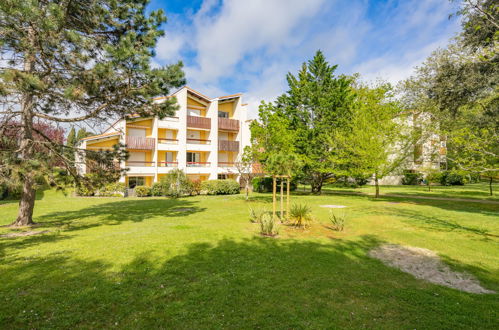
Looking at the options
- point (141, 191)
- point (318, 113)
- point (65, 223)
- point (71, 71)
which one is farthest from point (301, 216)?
point (141, 191)

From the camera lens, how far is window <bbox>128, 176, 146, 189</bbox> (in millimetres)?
29528

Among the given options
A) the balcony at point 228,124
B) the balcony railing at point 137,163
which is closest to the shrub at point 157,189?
the balcony railing at point 137,163

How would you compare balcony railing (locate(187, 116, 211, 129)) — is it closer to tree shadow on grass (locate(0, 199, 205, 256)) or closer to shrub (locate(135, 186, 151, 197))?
shrub (locate(135, 186, 151, 197))

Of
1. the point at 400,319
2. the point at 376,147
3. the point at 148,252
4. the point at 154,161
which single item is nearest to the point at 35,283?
the point at 148,252

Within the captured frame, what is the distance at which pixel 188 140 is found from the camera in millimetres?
33000

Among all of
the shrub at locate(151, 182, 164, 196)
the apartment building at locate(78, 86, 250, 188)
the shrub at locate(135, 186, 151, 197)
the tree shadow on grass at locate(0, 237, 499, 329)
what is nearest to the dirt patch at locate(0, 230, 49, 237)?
the tree shadow on grass at locate(0, 237, 499, 329)

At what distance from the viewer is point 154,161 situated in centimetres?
3000

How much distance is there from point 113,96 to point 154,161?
2079 cm

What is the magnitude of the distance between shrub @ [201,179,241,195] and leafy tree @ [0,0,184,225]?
16337mm

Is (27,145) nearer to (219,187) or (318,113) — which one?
(219,187)

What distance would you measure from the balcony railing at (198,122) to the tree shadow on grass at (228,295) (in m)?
27.0

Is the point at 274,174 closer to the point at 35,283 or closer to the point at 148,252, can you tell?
the point at 148,252

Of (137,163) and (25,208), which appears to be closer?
(25,208)

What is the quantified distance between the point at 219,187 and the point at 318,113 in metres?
13.9
